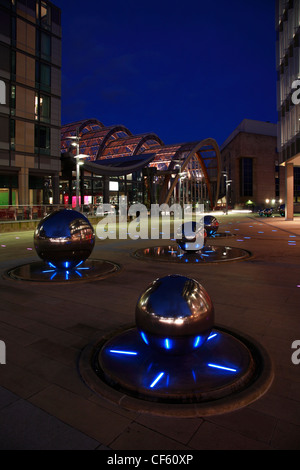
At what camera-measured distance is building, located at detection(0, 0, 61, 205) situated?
32062 millimetres

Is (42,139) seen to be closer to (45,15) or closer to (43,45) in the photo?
(43,45)

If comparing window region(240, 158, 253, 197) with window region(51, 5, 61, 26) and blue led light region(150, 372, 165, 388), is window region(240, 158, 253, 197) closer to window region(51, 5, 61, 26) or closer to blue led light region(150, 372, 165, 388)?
window region(51, 5, 61, 26)

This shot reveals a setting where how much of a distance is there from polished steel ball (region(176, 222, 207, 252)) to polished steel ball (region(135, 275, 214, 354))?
8.41 metres

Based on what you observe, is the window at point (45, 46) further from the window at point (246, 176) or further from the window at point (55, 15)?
the window at point (246, 176)

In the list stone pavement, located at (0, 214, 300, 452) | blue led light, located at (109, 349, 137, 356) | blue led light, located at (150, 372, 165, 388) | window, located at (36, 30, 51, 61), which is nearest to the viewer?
stone pavement, located at (0, 214, 300, 452)

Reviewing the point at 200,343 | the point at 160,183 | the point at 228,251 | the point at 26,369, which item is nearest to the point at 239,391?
the point at 200,343

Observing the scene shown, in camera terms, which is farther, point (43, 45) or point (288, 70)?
point (43, 45)

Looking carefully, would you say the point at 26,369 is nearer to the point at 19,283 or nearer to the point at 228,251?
the point at 19,283

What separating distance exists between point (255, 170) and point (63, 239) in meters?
99.2

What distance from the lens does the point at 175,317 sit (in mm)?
3996

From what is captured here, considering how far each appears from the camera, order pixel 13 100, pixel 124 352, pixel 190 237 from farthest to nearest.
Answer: pixel 13 100, pixel 190 237, pixel 124 352

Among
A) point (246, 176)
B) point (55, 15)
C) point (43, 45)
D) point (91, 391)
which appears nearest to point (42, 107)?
point (43, 45)

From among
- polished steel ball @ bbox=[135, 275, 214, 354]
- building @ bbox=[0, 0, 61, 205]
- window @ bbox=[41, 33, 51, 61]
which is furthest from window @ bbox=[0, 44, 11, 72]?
polished steel ball @ bbox=[135, 275, 214, 354]
